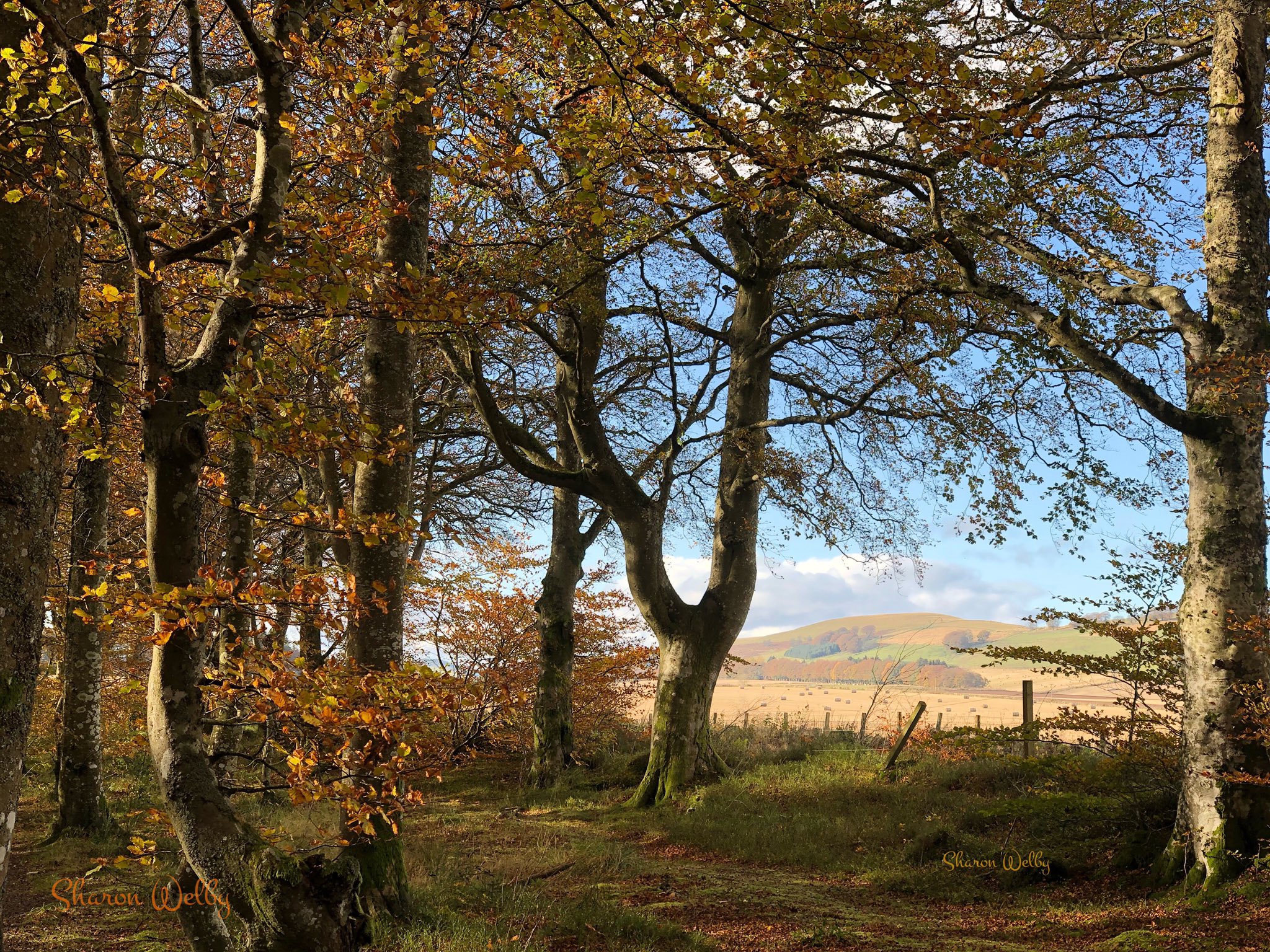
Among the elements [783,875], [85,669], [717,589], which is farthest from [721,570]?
[85,669]

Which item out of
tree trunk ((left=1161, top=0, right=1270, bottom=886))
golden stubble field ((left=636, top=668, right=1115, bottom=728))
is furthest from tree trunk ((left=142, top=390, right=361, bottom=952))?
golden stubble field ((left=636, top=668, right=1115, bottom=728))

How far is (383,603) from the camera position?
554 centimetres

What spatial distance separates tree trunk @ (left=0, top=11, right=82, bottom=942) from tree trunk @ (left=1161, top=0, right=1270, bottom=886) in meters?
9.09

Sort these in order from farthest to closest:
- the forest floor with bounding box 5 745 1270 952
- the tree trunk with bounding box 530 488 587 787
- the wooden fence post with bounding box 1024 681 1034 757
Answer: the tree trunk with bounding box 530 488 587 787, the wooden fence post with bounding box 1024 681 1034 757, the forest floor with bounding box 5 745 1270 952

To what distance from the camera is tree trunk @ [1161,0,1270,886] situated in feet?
26.0

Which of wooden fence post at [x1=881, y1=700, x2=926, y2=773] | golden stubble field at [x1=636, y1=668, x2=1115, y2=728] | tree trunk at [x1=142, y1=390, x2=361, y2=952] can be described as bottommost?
golden stubble field at [x1=636, y1=668, x2=1115, y2=728]

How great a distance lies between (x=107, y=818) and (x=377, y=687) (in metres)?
8.43

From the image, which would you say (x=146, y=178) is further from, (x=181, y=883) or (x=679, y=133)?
(x=679, y=133)

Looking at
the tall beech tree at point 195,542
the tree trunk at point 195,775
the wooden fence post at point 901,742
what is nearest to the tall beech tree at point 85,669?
the tall beech tree at point 195,542

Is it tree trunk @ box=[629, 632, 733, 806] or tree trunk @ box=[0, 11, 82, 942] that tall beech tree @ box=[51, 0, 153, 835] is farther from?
tree trunk @ box=[629, 632, 733, 806]

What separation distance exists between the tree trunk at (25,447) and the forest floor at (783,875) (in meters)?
1.49

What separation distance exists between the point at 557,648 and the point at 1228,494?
1189 centimetres

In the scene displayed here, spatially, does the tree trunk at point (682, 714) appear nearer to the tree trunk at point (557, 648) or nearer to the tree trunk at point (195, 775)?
the tree trunk at point (557, 648)

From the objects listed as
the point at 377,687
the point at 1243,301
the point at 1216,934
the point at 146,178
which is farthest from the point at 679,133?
the point at 1216,934
